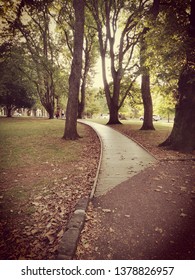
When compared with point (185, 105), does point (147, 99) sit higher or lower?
higher

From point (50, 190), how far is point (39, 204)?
782mm

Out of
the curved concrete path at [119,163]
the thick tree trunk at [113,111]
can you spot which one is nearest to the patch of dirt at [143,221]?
the curved concrete path at [119,163]

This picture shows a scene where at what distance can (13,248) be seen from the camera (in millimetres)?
3324

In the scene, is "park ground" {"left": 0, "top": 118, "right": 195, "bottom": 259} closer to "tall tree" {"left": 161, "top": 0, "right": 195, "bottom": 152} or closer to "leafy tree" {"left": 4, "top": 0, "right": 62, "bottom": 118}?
"tall tree" {"left": 161, "top": 0, "right": 195, "bottom": 152}

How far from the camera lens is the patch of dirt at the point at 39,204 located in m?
3.39

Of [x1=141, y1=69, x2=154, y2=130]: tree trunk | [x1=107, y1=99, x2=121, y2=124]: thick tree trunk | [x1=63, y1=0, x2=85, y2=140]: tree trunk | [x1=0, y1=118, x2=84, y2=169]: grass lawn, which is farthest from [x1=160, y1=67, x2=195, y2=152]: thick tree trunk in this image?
[x1=107, y1=99, x2=121, y2=124]: thick tree trunk

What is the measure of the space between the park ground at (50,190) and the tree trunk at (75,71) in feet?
8.59

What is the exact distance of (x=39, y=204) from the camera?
483cm

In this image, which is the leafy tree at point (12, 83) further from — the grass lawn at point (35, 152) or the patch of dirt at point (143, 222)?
the patch of dirt at point (143, 222)

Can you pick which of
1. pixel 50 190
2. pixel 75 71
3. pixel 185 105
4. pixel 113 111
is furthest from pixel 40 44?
pixel 50 190

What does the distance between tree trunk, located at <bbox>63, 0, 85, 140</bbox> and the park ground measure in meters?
2.62

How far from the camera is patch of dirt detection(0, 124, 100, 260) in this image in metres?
3.39

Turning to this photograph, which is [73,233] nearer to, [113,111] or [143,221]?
[143,221]
